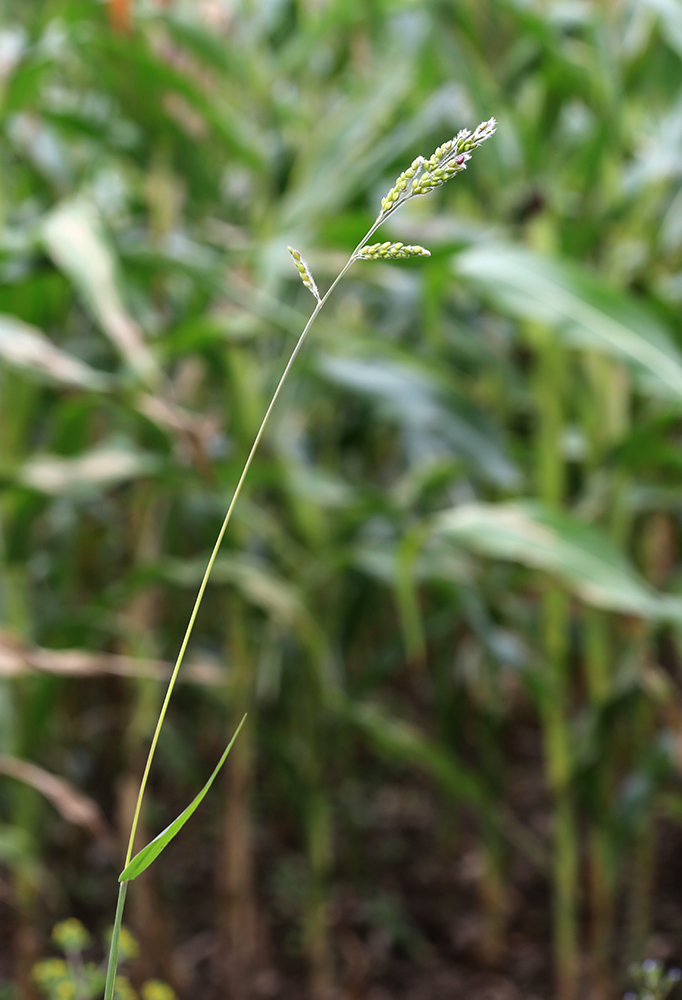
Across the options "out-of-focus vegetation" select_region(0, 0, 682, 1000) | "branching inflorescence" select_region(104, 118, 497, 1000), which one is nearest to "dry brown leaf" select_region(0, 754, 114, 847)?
"out-of-focus vegetation" select_region(0, 0, 682, 1000)

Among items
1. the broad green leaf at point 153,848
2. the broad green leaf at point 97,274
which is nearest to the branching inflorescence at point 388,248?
the broad green leaf at point 153,848

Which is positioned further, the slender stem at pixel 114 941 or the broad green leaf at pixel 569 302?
the broad green leaf at pixel 569 302

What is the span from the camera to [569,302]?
0.52 meters

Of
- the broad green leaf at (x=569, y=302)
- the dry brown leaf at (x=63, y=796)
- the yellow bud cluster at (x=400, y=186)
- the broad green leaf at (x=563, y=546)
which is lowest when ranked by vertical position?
the dry brown leaf at (x=63, y=796)

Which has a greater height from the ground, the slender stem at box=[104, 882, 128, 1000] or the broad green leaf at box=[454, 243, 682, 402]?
the broad green leaf at box=[454, 243, 682, 402]

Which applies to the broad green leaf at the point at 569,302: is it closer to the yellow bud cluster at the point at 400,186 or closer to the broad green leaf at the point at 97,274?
the broad green leaf at the point at 97,274

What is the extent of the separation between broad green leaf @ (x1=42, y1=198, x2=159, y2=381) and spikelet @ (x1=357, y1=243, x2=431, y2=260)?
0.34 metres

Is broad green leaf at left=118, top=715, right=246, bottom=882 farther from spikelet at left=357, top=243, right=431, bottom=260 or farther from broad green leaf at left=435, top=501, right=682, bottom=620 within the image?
broad green leaf at left=435, top=501, right=682, bottom=620

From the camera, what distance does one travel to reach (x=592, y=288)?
0.52 metres

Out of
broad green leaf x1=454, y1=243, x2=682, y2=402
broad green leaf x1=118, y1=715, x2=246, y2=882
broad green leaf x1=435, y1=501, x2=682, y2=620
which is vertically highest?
broad green leaf x1=454, y1=243, x2=682, y2=402

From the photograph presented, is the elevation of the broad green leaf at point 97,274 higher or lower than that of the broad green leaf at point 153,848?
higher

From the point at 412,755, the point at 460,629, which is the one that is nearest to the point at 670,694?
the point at 412,755

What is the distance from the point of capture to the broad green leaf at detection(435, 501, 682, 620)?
520mm

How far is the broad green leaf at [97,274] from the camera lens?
507mm
